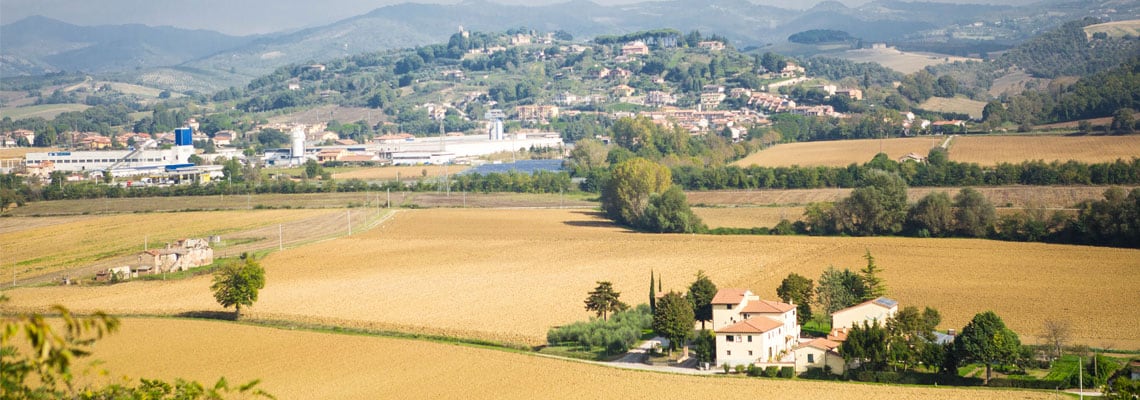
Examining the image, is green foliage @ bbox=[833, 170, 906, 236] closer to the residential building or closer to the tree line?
the tree line

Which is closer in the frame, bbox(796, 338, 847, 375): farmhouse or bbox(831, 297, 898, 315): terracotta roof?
bbox(796, 338, 847, 375): farmhouse

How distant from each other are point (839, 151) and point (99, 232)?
147 feet

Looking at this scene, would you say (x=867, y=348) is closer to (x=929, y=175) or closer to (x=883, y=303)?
(x=883, y=303)

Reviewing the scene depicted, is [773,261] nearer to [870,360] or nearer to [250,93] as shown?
[870,360]

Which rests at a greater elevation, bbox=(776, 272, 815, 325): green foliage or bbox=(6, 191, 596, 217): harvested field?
bbox=(6, 191, 596, 217): harvested field

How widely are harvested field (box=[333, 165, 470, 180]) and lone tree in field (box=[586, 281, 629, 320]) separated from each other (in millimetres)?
48061

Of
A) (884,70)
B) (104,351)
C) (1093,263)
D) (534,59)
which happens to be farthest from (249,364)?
(534,59)

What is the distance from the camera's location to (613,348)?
24953mm

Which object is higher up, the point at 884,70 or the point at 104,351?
the point at 884,70

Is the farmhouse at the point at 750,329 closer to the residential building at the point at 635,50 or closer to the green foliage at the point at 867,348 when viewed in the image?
the green foliage at the point at 867,348

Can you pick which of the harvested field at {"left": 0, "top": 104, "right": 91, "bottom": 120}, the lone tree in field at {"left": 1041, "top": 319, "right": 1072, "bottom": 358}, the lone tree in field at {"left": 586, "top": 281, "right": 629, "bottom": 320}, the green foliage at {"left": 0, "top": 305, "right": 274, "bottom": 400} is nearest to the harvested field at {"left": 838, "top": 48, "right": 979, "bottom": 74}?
the harvested field at {"left": 0, "top": 104, "right": 91, "bottom": 120}

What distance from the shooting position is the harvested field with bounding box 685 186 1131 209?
4709 cm

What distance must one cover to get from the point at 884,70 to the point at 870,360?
129 metres

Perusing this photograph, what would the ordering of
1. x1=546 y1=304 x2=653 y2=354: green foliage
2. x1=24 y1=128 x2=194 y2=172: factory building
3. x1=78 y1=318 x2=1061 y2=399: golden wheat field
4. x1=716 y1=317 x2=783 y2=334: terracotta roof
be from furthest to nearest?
x1=24 y1=128 x2=194 y2=172: factory building
x1=546 y1=304 x2=653 y2=354: green foliage
x1=716 y1=317 x2=783 y2=334: terracotta roof
x1=78 y1=318 x2=1061 y2=399: golden wheat field
